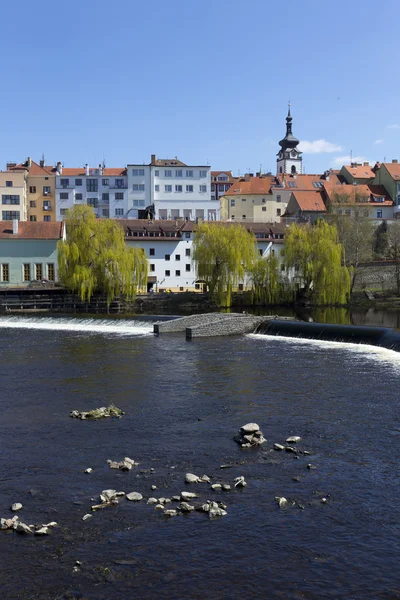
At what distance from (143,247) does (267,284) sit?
16.2 metres

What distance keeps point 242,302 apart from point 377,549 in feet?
162

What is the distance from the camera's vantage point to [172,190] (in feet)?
297

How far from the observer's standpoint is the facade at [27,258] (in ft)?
204

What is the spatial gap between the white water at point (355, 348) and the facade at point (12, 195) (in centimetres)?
5406

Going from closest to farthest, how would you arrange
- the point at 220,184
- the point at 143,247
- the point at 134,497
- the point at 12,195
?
the point at 134,497
the point at 143,247
the point at 12,195
the point at 220,184

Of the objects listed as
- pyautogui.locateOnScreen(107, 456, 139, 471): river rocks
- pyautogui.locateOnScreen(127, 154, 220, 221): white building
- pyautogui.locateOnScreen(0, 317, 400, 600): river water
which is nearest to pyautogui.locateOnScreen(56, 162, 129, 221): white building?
pyautogui.locateOnScreen(127, 154, 220, 221): white building

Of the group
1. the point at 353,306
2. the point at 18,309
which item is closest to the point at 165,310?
the point at 18,309

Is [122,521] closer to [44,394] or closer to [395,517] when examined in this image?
[395,517]

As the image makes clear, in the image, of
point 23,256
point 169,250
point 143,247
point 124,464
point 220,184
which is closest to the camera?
point 124,464

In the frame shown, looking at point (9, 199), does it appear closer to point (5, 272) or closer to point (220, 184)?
point (5, 272)

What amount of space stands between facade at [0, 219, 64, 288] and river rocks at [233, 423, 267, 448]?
47.4 metres

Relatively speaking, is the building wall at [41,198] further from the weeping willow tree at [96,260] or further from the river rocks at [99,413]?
the river rocks at [99,413]

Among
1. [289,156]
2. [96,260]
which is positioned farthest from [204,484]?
[289,156]

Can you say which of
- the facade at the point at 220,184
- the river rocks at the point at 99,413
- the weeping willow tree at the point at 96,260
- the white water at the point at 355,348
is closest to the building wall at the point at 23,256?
the weeping willow tree at the point at 96,260
